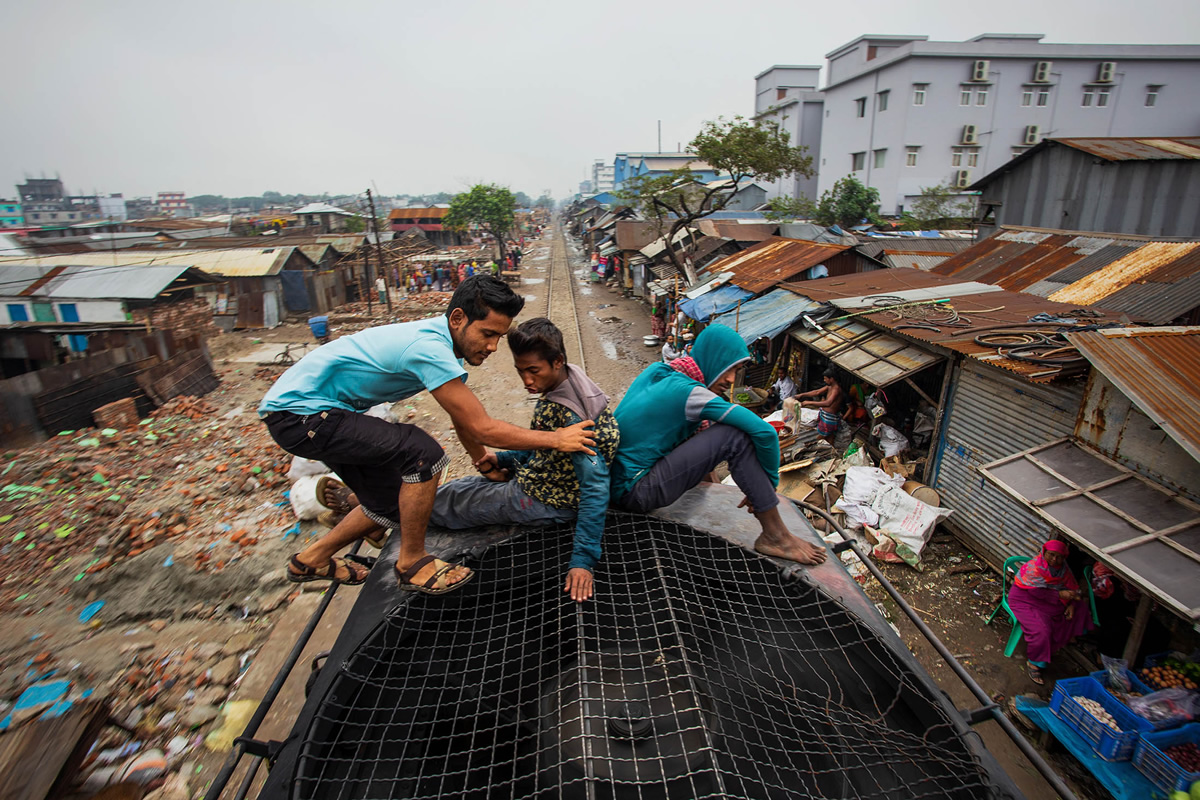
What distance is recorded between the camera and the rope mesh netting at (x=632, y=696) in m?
1.72

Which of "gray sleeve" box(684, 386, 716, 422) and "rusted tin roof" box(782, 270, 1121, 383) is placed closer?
"gray sleeve" box(684, 386, 716, 422)

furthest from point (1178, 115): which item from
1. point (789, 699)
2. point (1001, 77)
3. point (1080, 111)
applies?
point (789, 699)

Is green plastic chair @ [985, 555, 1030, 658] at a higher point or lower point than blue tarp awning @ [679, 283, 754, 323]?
lower

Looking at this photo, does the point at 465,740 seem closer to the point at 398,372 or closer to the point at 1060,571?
the point at 398,372

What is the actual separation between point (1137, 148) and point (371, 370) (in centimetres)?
1856

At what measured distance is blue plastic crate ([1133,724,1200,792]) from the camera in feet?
11.0

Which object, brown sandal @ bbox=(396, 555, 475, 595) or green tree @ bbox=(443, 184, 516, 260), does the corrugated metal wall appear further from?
green tree @ bbox=(443, 184, 516, 260)

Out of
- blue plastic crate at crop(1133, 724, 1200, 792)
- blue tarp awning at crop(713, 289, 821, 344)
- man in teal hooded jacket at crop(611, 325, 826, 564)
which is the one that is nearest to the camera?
man in teal hooded jacket at crop(611, 325, 826, 564)

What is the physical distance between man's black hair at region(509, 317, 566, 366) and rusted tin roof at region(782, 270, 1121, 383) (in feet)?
15.3

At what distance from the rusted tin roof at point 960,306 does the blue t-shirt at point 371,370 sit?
5165mm

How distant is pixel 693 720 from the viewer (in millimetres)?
1810

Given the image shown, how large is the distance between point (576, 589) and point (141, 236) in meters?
37.2

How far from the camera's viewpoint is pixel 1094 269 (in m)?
8.81

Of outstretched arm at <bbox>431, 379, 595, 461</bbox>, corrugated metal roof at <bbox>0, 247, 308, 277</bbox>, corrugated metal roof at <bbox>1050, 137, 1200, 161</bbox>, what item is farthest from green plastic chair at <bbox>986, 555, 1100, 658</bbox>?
corrugated metal roof at <bbox>0, 247, 308, 277</bbox>
